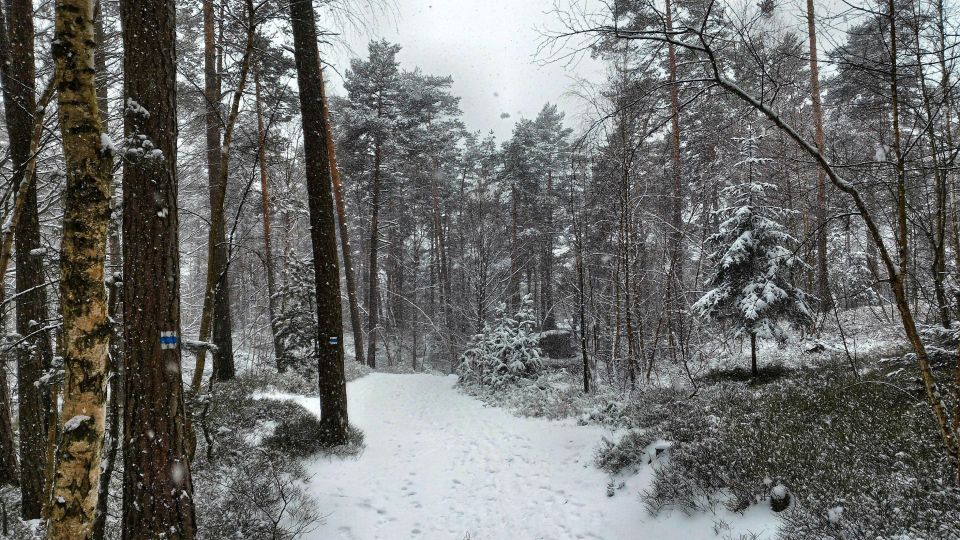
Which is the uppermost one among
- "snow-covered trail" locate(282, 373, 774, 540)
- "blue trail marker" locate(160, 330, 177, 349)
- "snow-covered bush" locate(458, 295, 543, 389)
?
"blue trail marker" locate(160, 330, 177, 349)

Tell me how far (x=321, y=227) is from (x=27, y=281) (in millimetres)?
3289

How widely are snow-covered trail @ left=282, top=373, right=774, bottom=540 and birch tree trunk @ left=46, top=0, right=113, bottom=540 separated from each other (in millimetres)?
2805

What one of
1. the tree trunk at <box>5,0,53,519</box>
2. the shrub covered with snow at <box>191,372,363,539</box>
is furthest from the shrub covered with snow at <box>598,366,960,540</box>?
the tree trunk at <box>5,0,53,519</box>

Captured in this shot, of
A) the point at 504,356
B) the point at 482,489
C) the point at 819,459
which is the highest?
the point at 819,459

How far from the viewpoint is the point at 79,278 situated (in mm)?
2457

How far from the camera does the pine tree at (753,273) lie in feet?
27.0

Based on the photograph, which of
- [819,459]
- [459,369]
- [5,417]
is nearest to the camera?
[819,459]

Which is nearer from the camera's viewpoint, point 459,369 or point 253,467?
point 253,467

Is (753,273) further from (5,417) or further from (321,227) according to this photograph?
(5,417)

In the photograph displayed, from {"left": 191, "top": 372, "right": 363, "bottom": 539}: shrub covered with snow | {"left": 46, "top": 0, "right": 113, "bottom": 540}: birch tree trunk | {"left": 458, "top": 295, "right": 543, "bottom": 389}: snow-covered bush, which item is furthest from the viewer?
{"left": 458, "top": 295, "right": 543, "bottom": 389}: snow-covered bush

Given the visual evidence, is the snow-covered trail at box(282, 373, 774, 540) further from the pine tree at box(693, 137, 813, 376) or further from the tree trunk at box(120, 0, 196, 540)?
the pine tree at box(693, 137, 813, 376)

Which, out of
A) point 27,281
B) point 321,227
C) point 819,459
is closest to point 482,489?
point 819,459

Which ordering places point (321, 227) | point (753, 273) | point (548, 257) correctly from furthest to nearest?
point (548, 257)
point (753, 273)
point (321, 227)

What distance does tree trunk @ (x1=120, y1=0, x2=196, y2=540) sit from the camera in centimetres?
314
